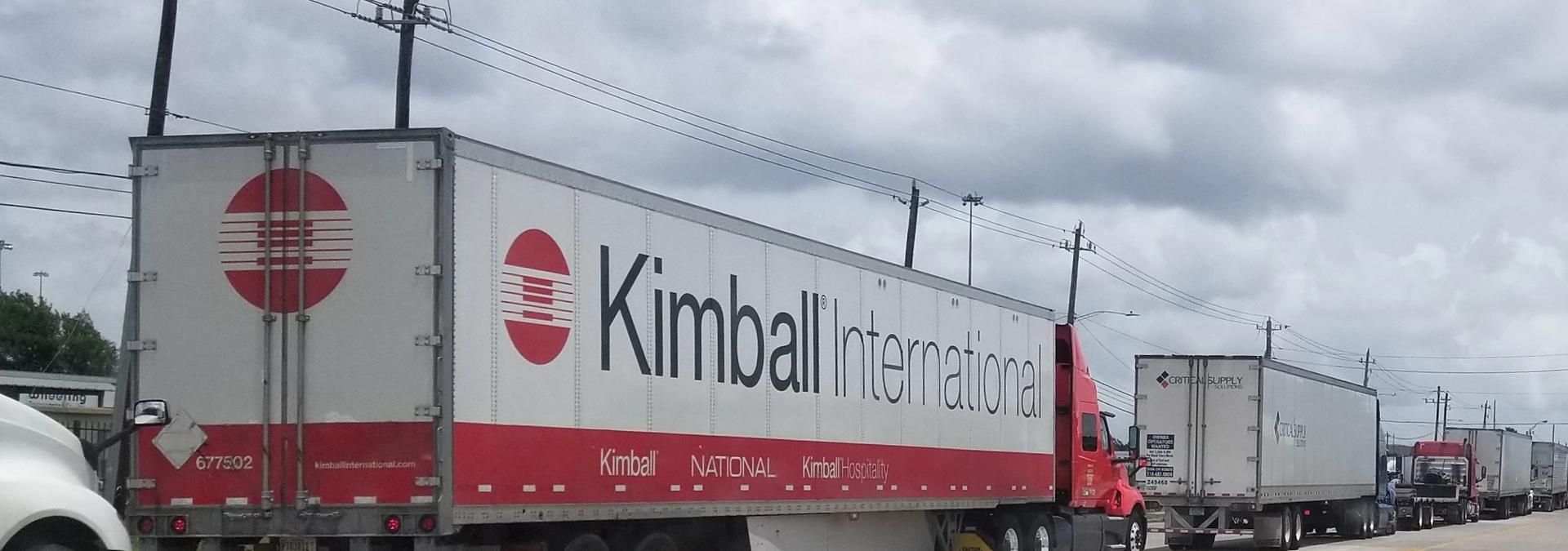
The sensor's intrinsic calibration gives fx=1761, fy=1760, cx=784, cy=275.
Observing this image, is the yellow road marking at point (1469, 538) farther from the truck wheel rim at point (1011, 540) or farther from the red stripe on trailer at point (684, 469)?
the red stripe on trailer at point (684, 469)

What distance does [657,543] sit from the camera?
13.9 metres

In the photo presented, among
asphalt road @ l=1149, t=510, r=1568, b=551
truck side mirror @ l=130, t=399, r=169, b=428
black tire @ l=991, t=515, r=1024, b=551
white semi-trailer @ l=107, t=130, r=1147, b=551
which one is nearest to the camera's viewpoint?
truck side mirror @ l=130, t=399, r=169, b=428

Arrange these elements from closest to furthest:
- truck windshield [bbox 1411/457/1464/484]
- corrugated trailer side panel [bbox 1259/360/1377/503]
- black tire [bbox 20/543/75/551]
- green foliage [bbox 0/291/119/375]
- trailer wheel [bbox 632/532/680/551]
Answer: black tire [bbox 20/543/75/551] → trailer wheel [bbox 632/532/680/551] → corrugated trailer side panel [bbox 1259/360/1377/503] → truck windshield [bbox 1411/457/1464/484] → green foliage [bbox 0/291/119/375]

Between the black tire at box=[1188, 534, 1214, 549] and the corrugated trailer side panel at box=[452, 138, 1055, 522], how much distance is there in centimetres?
1307

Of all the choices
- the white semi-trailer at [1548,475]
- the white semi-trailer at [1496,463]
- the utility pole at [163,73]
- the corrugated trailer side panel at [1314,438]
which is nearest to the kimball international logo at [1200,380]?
the corrugated trailer side panel at [1314,438]

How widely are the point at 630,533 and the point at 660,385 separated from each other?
46.5 inches

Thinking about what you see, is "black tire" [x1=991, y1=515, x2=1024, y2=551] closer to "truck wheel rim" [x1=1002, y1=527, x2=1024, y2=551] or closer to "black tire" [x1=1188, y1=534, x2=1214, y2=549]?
"truck wheel rim" [x1=1002, y1=527, x2=1024, y2=551]

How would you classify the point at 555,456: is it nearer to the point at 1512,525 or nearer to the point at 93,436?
the point at 93,436

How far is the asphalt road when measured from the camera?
114ft

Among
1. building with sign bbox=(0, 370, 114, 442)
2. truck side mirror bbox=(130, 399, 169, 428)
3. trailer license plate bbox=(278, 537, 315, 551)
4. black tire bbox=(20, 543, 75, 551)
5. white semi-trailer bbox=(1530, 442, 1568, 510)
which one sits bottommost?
white semi-trailer bbox=(1530, 442, 1568, 510)

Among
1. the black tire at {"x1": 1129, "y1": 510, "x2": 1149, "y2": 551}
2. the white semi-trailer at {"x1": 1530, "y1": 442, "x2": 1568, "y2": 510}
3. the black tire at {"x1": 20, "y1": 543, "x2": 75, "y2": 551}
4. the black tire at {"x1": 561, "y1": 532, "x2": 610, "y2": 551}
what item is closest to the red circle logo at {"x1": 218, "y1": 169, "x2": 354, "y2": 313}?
the black tire at {"x1": 20, "y1": 543, "x2": 75, "y2": 551}

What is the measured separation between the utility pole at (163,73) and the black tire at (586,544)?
11768mm

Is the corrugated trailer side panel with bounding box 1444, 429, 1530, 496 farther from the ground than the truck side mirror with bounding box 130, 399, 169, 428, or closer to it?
closer to it

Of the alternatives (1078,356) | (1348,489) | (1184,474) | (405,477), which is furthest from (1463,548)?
(405,477)
